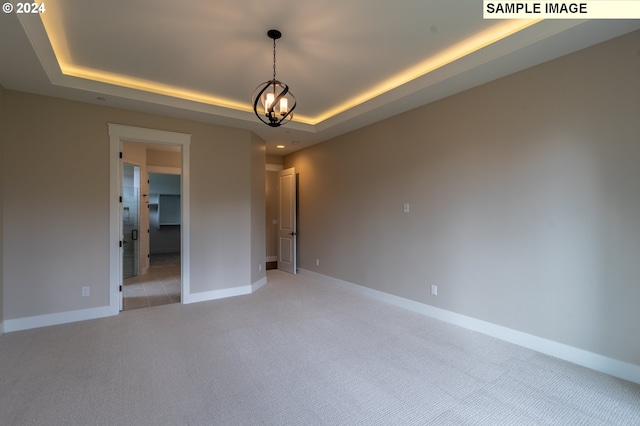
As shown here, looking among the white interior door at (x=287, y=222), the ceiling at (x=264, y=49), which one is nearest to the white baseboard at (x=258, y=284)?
the white interior door at (x=287, y=222)

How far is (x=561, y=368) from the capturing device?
259 centimetres

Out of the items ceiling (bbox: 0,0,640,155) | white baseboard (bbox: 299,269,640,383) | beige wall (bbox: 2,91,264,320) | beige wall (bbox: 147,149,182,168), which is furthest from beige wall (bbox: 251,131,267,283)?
beige wall (bbox: 147,149,182,168)

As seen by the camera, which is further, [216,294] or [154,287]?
[154,287]

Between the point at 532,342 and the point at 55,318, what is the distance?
537cm

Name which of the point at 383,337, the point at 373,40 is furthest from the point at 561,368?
the point at 373,40

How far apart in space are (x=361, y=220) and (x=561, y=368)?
302 centimetres

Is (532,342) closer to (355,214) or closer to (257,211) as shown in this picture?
(355,214)

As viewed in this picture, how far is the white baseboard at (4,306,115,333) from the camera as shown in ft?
11.1

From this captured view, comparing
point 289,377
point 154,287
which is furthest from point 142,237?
point 289,377

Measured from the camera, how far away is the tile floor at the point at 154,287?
Answer: 177 inches

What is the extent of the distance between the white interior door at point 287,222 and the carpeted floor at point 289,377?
2.81 metres

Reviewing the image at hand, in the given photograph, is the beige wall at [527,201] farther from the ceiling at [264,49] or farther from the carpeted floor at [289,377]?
the carpeted floor at [289,377]

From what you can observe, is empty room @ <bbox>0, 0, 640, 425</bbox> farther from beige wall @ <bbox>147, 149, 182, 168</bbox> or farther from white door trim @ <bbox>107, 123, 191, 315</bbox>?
beige wall @ <bbox>147, 149, 182, 168</bbox>

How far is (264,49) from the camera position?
115 inches
